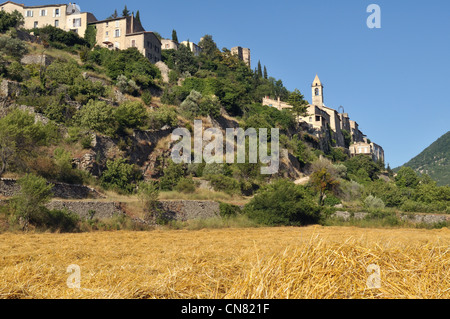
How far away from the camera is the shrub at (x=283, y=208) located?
30.6 meters

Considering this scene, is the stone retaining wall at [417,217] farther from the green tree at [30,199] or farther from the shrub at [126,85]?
the shrub at [126,85]

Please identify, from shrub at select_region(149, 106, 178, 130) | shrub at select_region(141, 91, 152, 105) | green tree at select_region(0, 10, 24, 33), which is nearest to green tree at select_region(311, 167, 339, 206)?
shrub at select_region(149, 106, 178, 130)

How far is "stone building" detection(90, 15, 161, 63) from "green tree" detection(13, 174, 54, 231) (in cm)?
4502

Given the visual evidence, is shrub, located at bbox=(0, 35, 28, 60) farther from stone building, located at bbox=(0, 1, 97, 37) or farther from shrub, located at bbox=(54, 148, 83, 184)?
shrub, located at bbox=(54, 148, 83, 184)

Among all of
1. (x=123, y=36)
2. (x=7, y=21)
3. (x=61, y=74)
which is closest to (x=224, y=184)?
(x=61, y=74)

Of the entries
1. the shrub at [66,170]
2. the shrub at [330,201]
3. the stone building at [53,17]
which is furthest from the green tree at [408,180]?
the stone building at [53,17]

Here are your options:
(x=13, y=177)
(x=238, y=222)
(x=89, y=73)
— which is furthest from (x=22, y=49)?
(x=238, y=222)

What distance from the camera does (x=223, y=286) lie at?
198 inches

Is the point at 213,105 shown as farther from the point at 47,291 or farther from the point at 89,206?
the point at 47,291

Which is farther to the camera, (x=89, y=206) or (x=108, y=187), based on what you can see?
(x=108, y=187)

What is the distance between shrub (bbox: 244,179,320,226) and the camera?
100ft

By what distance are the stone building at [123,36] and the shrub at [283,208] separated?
4012 cm

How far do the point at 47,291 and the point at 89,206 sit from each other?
2038cm

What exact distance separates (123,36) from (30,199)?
1917 inches
